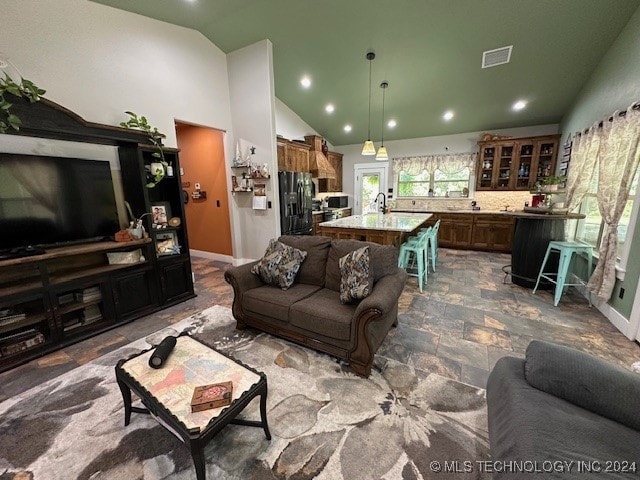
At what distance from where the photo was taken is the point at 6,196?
221 centimetres

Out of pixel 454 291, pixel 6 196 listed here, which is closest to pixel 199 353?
pixel 6 196

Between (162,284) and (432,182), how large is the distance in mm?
6283

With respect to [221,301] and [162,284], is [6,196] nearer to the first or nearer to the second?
[162,284]

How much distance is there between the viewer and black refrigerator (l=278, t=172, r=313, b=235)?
15.2 ft

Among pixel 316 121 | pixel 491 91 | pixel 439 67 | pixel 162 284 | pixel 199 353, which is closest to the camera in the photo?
pixel 199 353

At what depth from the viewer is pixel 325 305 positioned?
2197 mm

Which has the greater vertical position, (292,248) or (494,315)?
(292,248)

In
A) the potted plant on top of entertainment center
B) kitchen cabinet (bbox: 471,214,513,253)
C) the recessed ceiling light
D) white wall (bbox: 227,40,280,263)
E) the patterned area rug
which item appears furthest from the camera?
kitchen cabinet (bbox: 471,214,513,253)

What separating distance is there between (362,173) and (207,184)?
4.23 meters

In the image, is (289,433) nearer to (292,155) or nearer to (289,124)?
(292,155)

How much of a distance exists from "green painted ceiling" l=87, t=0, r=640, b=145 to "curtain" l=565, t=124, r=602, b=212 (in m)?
1.08

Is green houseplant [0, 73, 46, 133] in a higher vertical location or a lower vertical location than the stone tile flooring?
higher

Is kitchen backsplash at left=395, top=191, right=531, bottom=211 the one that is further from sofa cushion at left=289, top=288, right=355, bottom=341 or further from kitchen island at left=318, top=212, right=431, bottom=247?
sofa cushion at left=289, top=288, right=355, bottom=341

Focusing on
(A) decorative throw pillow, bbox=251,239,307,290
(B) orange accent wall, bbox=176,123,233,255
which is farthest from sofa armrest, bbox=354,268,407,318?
(B) orange accent wall, bbox=176,123,233,255
